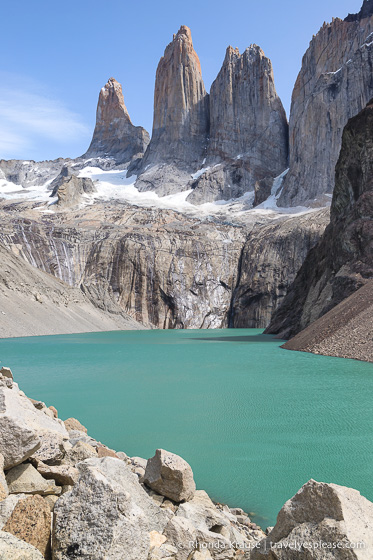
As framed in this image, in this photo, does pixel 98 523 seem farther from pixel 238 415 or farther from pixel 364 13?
pixel 364 13

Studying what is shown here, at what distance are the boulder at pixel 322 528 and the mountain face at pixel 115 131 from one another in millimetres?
Answer: 142149

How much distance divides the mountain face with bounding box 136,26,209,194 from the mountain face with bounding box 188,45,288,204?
5762 millimetres

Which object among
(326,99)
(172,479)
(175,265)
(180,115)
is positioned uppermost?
(180,115)

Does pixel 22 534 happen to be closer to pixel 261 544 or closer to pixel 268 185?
pixel 261 544

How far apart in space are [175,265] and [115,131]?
93245 mm

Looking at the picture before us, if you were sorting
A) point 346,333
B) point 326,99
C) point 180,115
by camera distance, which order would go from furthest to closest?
point 180,115, point 326,99, point 346,333

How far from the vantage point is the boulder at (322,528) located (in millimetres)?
2703

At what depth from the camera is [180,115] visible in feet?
369

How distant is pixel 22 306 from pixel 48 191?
96.1m

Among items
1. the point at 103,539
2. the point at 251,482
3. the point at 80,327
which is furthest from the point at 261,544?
the point at 80,327

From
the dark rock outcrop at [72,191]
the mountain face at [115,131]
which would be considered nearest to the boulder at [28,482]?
the dark rock outcrop at [72,191]

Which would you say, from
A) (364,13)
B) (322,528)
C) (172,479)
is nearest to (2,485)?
(172,479)

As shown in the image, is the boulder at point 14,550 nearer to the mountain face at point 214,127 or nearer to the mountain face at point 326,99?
the mountain face at point 326,99

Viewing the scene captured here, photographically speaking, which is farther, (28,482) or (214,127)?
(214,127)
